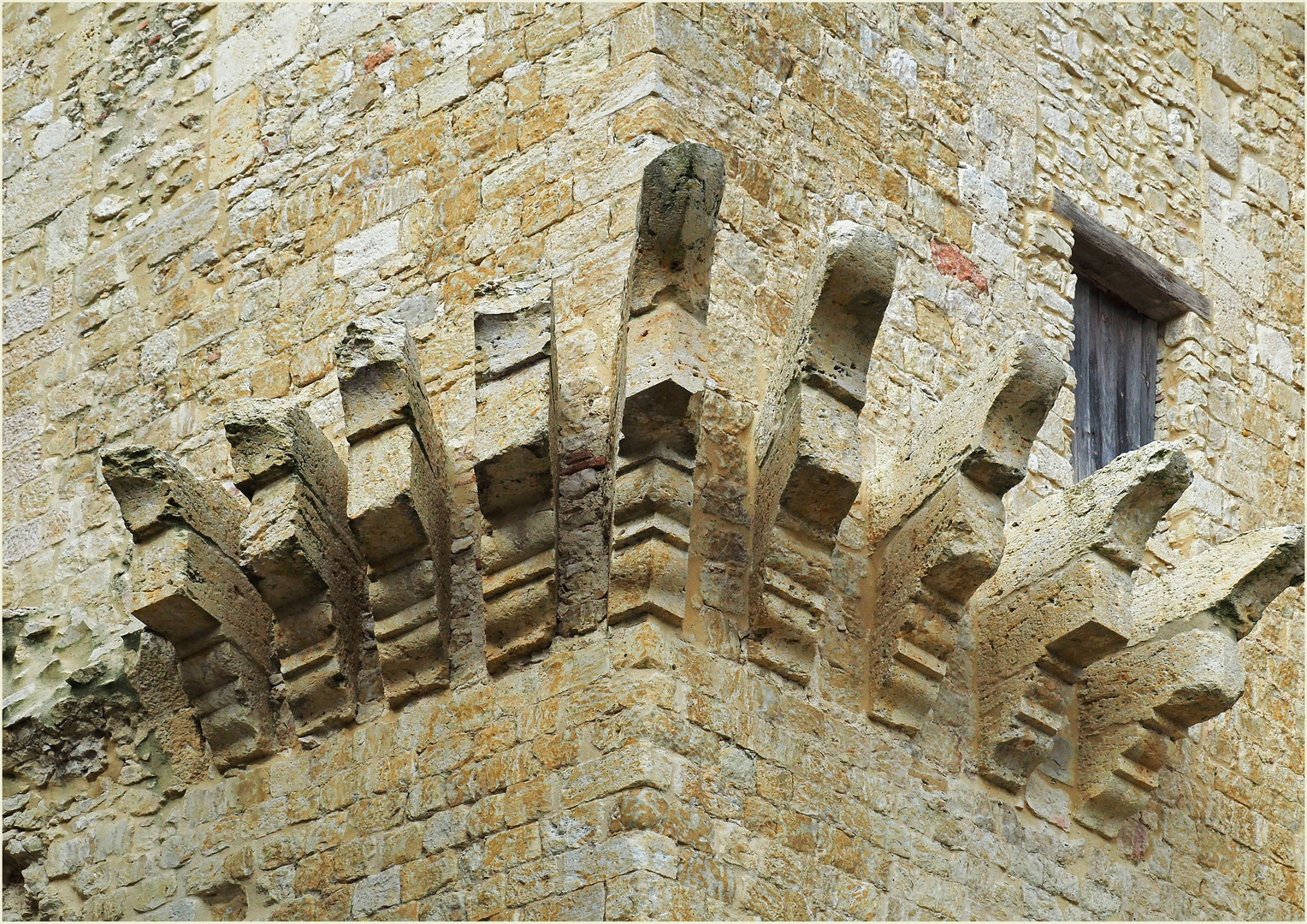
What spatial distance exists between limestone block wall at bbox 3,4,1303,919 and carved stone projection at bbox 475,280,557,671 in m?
0.02

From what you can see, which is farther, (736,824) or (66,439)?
(66,439)

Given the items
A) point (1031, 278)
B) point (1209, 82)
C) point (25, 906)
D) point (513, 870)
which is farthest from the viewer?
point (1209, 82)

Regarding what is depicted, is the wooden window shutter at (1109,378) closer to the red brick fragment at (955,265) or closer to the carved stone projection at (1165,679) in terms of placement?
the red brick fragment at (955,265)

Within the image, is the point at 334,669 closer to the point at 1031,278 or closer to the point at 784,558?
the point at 784,558

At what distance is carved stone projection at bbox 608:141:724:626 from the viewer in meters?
5.76

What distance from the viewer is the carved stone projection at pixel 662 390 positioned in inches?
227

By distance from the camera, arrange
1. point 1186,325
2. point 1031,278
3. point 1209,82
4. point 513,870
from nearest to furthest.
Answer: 1. point 513,870
2. point 1031,278
3. point 1186,325
4. point 1209,82

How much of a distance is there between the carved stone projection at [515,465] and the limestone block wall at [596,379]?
2 centimetres

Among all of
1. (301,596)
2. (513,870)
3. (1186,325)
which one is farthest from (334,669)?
(1186,325)

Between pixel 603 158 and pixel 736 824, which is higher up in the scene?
pixel 603 158

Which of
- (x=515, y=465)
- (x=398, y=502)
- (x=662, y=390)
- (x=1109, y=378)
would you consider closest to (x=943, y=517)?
(x=662, y=390)

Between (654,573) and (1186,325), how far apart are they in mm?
3012

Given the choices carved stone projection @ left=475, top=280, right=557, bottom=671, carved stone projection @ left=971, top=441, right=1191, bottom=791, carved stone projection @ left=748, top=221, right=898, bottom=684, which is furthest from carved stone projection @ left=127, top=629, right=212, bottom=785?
carved stone projection @ left=971, top=441, right=1191, bottom=791

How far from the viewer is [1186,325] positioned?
8.12 m
